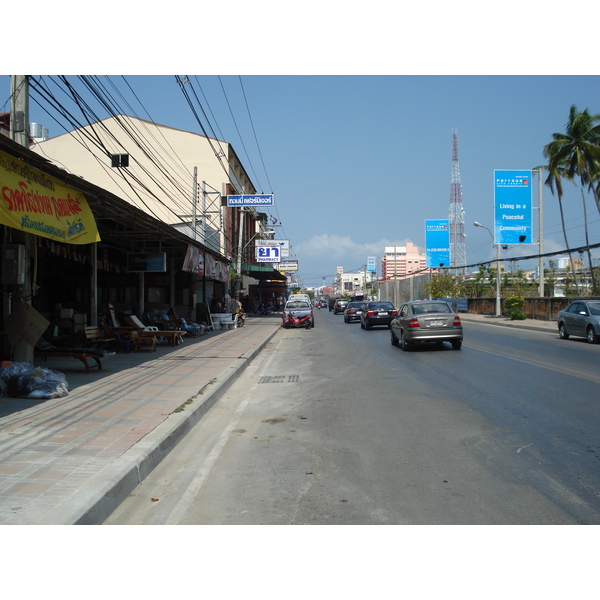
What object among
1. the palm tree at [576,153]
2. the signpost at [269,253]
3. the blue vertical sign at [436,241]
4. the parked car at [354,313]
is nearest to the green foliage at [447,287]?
the blue vertical sign at [436,241]

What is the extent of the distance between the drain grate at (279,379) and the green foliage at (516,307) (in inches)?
1044

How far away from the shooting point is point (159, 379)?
33.7 feet

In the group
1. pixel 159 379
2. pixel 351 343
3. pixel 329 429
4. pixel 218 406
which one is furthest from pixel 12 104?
pixel 351 343

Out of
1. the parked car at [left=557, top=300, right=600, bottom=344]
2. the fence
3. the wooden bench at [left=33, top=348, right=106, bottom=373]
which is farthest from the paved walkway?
the fence

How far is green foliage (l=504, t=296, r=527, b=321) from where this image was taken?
3419cm

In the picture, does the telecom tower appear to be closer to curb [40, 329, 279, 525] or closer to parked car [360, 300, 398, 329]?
parked car [360, 300, 398, 329]

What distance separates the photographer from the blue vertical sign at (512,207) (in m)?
30.6

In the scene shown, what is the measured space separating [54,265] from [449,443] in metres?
16.8

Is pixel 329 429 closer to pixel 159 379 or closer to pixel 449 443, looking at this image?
pixel 449 443

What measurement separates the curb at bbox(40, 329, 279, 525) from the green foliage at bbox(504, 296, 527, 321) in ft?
101

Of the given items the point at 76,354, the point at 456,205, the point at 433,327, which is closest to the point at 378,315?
the point at 433,327

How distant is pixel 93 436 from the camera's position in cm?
598

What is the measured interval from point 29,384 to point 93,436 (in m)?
2.89

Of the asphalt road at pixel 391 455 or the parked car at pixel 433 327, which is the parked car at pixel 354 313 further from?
the asphalt road at pixel 391 455
